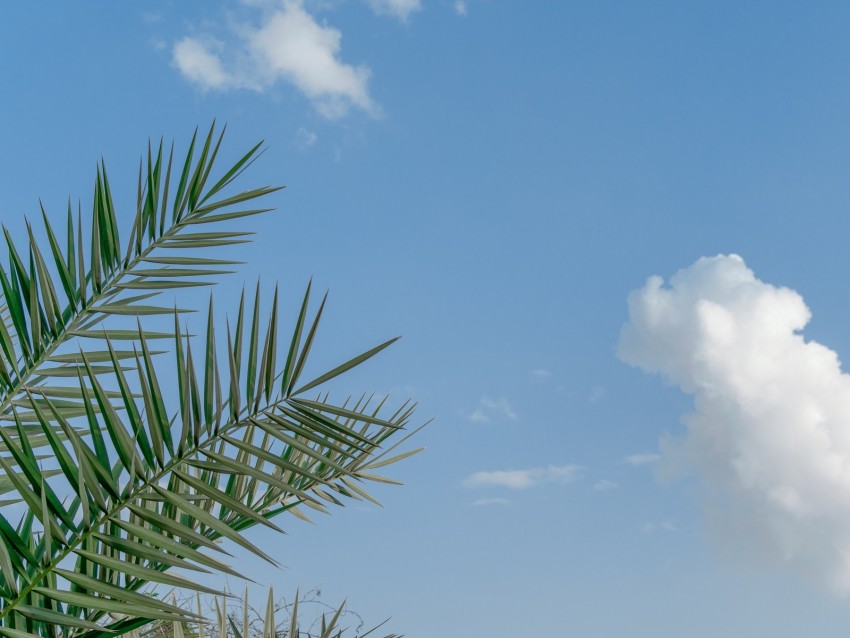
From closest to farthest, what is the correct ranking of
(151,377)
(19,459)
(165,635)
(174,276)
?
(19,459), (151,377), (174,276), (165,635)

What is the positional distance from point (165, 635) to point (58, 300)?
1148 mm

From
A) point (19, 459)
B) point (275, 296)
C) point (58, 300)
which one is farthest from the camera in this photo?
point (58, 300)

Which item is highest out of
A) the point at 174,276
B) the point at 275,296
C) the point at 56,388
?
the point at 174,276

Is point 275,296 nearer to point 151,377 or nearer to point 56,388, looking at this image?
point 151,377

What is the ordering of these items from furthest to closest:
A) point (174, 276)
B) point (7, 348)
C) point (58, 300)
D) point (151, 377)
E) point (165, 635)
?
point (165, 635), point (174, 276), point (58, 300), point (7, 348), point (151, 377)

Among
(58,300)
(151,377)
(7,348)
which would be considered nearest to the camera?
(151,377)

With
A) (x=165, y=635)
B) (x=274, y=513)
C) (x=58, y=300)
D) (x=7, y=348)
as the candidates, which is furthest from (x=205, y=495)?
(x=165, y=635)

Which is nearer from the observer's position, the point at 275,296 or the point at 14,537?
the point at 14,537

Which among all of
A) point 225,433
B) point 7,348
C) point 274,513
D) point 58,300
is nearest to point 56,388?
point 58,300

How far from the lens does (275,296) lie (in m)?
1.42

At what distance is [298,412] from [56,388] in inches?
37.3

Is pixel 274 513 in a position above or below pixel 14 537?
above

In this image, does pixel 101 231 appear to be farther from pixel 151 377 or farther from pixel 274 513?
pixel 151 377

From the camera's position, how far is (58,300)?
2.04 metres
